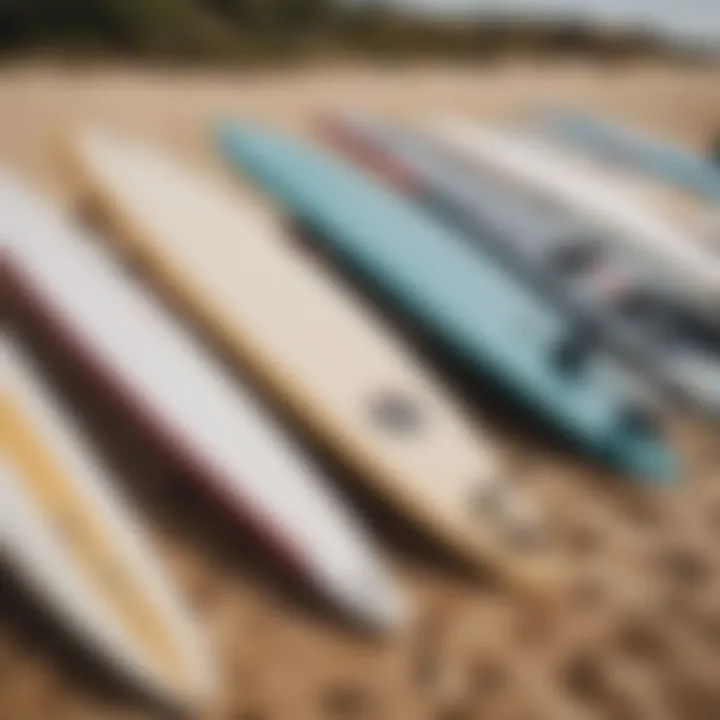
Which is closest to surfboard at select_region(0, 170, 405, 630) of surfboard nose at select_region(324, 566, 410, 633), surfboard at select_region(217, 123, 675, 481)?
surfboard nose at select_region(324, 566, 410, 633)

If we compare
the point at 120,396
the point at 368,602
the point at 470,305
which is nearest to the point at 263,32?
the point at 470,305

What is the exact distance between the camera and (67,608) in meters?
0.56

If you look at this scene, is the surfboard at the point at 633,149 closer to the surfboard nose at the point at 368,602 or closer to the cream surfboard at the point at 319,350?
the cream surfboard at the point at 319,350

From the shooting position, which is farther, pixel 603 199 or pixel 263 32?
pixel 263 32

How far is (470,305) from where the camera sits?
88 centimetres

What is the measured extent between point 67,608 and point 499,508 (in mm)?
283

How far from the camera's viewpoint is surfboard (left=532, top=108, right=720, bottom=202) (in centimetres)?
122

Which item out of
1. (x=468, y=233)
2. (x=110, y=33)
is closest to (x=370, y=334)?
(x=468, y=233)

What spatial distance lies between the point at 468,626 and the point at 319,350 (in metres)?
0.25

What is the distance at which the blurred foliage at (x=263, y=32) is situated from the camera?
3.77 feet

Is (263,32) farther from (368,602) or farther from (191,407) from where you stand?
(368,602)

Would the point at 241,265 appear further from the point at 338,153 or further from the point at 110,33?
the point at 110,33

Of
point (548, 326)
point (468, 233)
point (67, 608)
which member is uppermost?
point (468, 233)

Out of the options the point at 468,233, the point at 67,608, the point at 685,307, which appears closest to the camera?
the point at 67,608
